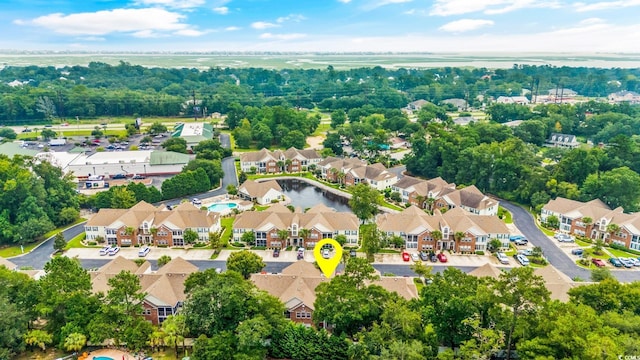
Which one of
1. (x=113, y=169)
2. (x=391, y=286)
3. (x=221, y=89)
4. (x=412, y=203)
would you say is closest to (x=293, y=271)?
(x=391, y=286)

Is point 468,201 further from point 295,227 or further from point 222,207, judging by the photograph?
point 222,207

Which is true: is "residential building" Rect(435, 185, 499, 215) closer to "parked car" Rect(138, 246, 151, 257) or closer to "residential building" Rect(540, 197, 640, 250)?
"residential building" Rect(540, 197, 640, 250)

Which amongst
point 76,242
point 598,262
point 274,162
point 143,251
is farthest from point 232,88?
point 598,262

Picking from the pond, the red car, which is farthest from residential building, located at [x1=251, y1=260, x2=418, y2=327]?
the pond

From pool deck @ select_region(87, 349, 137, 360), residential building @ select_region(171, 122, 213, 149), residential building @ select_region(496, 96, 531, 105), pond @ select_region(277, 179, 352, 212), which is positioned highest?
residential building @ select_region(496, 96, 531, 105)

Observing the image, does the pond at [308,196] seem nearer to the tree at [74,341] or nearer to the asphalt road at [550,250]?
the asphalt road at [550,250]

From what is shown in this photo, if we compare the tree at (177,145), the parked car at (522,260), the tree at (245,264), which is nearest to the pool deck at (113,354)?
the tree at (245,264)

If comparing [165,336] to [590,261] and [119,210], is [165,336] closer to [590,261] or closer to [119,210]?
[119,210]
